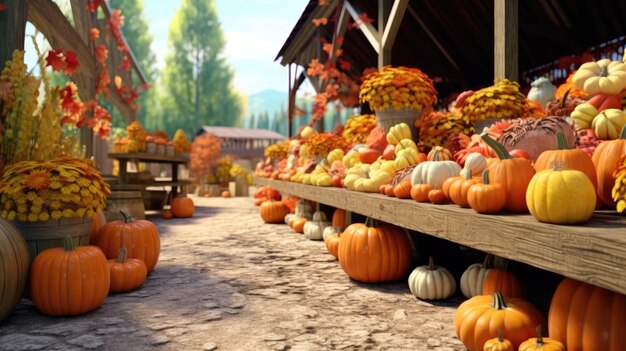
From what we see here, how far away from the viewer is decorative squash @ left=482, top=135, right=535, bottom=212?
212cm

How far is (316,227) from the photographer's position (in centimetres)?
517

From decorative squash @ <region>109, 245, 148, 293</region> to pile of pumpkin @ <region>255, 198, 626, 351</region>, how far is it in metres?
1.44

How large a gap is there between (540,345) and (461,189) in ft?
2.91

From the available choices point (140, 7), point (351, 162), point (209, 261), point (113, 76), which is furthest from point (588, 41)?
point (140, 7)

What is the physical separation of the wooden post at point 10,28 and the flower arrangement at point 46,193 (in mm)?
1130

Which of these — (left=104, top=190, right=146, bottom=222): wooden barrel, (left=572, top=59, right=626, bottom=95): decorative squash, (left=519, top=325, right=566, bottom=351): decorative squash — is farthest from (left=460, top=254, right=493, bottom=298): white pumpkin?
(left=104, top=190, right=146, bottom=222): wooden barrel

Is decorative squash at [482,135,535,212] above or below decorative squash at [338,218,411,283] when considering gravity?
above

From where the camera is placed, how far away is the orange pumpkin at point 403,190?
3039 millimetres

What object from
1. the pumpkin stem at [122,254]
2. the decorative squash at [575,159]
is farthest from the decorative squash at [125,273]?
the decorative squash at [575,159]

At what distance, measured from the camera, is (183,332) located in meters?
2.22

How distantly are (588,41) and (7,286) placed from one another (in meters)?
7.85

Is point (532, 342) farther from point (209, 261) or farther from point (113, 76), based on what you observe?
point (113, 76)

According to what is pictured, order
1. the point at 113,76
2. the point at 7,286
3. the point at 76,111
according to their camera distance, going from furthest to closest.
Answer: the point at 113,76 → the point at 76,111 → the point at 7,286

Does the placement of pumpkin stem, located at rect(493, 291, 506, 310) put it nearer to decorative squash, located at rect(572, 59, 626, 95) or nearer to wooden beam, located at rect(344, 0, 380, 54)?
decorative squash, located at rect(572, 59, 626, 95)
